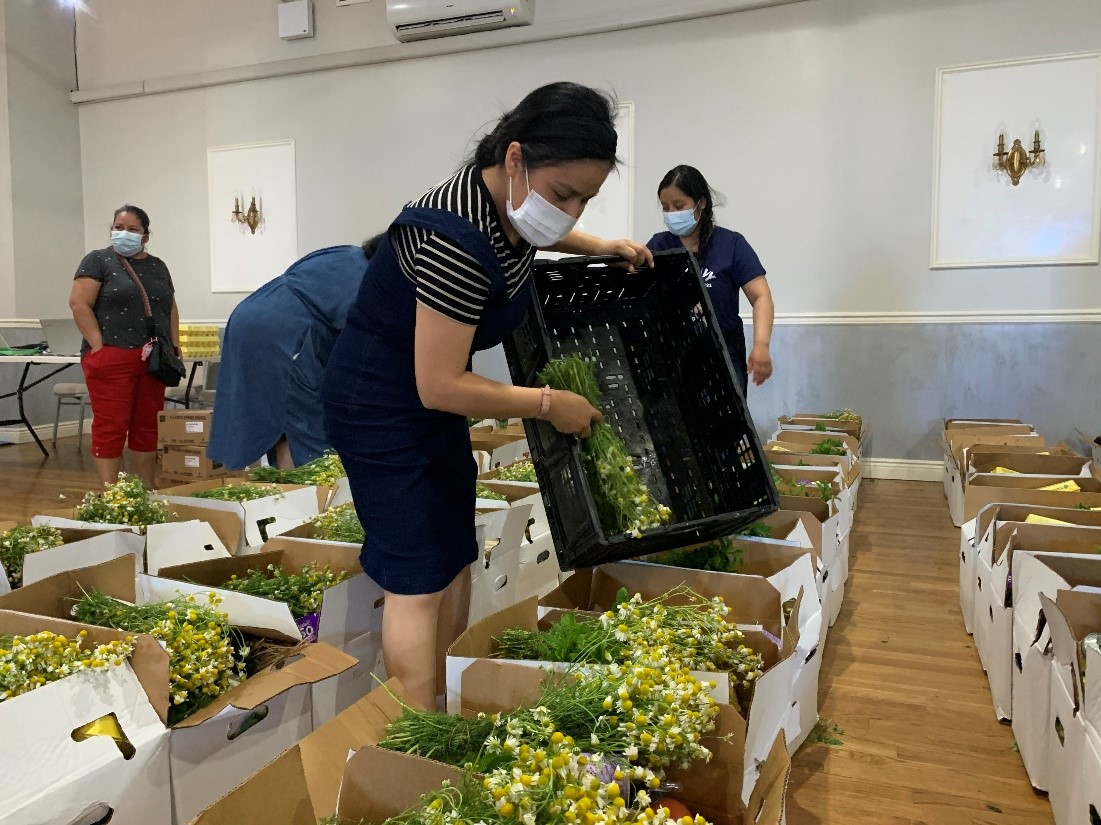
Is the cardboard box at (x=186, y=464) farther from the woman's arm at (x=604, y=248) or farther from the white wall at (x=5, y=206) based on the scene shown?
the white wall at (x=5, y=206)

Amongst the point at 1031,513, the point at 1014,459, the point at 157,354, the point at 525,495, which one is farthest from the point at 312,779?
the point at 157,354

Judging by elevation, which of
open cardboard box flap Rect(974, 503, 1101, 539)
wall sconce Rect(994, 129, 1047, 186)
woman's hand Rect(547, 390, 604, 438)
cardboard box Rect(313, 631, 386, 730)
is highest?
wall sconce Rect(994, 129, 1047, 186)

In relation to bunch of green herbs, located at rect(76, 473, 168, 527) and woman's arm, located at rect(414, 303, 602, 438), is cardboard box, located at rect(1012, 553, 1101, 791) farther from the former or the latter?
bunch of green herbs, located at rect(76, 473, 168, 527)

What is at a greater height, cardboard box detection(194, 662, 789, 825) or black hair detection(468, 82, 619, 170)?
black hair detection(468, 82, 619, 170)

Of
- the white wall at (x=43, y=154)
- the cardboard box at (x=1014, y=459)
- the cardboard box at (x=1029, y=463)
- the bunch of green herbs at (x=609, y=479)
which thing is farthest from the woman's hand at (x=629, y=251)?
the white wall at (x=43, y=154)

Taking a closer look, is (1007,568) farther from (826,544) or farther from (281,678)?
(281,678)

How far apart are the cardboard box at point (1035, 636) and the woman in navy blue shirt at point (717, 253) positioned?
3.57ft

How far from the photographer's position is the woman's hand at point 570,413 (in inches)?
52.7

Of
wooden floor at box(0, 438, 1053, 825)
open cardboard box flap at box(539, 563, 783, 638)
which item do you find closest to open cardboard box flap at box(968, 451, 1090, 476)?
wooden floor at box(0, 438, 1053, 825)

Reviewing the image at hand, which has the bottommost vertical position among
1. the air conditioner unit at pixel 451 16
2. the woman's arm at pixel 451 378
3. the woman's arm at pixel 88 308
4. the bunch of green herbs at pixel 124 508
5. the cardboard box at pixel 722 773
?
the cardboard box at pixel 722 773

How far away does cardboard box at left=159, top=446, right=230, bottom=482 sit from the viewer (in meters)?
4.22

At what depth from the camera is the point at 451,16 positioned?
5.60 meters

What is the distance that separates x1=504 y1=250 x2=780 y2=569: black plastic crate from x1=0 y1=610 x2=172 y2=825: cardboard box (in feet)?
2.25

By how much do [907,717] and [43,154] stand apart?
7.62 m
